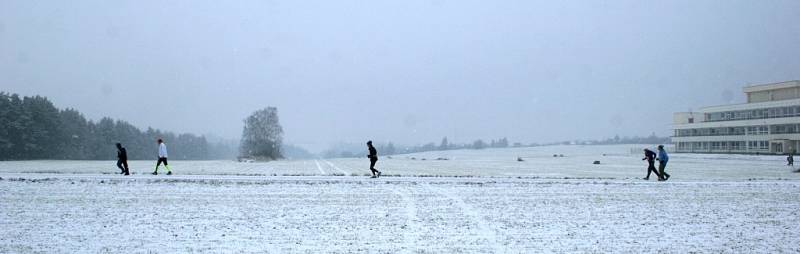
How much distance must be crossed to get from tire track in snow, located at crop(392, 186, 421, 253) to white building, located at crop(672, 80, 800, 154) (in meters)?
93.4

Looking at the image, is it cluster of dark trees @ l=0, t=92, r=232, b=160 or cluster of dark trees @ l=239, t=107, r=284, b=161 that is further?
cluster of dark trees @ l=239, t=107, r=284, b=161

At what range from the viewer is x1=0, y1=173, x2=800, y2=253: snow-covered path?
11672 mm

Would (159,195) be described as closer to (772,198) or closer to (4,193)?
(4,193)

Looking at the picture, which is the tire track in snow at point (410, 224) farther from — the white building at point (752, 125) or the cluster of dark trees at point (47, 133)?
the white building at point (752, 125)

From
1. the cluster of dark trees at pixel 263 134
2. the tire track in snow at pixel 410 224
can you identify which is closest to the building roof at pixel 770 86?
the cluster of dark trees at pixel 263 134

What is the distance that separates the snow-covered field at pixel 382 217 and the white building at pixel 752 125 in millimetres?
89070

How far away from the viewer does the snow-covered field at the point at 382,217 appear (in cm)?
1165

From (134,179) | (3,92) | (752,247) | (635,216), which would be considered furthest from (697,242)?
(3,92)

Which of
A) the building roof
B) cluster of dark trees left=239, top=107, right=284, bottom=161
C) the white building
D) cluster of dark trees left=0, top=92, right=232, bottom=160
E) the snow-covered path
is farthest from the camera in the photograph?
cluster of dark trees left=239, top=107, right=284, bottom=161

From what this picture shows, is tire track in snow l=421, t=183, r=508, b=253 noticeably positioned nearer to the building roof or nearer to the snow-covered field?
the snow-covered field

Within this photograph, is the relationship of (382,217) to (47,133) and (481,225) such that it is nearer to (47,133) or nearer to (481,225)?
(481,225)

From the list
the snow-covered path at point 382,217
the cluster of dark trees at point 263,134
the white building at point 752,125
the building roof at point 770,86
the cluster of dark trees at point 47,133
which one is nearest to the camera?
the snow-covered path at point 382,217

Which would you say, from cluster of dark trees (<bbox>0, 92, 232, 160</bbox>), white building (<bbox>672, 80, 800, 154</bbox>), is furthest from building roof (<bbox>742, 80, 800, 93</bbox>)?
cluster of dark trees (<bbox>0, 92, 232, 160</bbox>)

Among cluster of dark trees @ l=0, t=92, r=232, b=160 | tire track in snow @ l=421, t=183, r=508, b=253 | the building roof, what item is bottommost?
tire track in snow @ l=421, t=183, r=508, b=253
